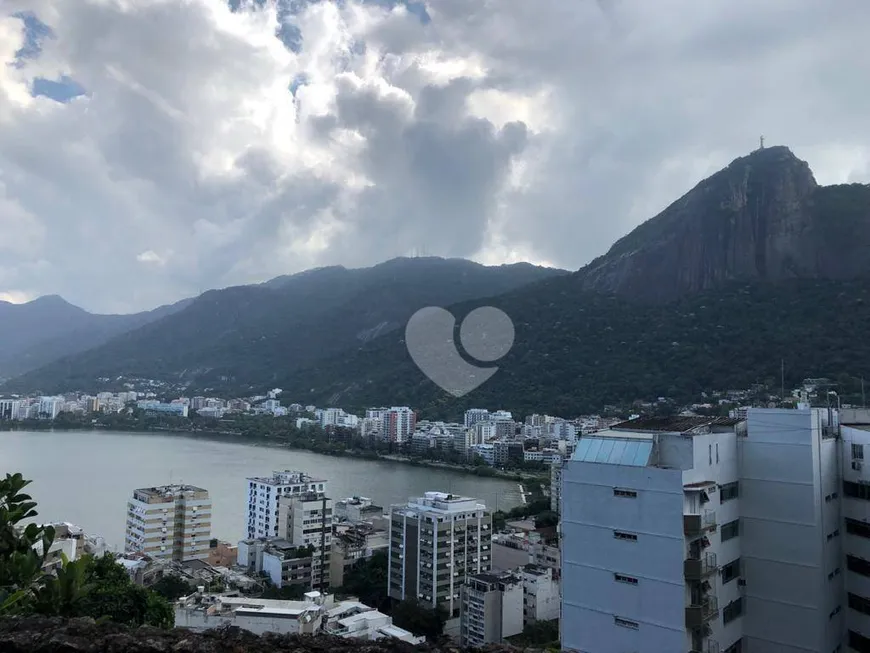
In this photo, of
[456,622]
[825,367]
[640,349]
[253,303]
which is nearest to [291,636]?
[456,622]

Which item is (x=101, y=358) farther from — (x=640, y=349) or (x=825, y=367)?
(x=825, y=367)

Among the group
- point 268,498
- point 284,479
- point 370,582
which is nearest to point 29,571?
point 370,582

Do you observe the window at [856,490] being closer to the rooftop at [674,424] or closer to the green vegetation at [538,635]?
the rooftop at [674,424]

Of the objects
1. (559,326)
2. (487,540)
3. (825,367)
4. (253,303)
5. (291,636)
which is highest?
(253,303)

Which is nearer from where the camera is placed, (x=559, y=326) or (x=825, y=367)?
(x=825, y=367)

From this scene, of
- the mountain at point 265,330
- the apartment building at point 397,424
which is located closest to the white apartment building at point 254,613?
the apartment building at point 397,424

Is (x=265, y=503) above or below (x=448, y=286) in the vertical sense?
below
